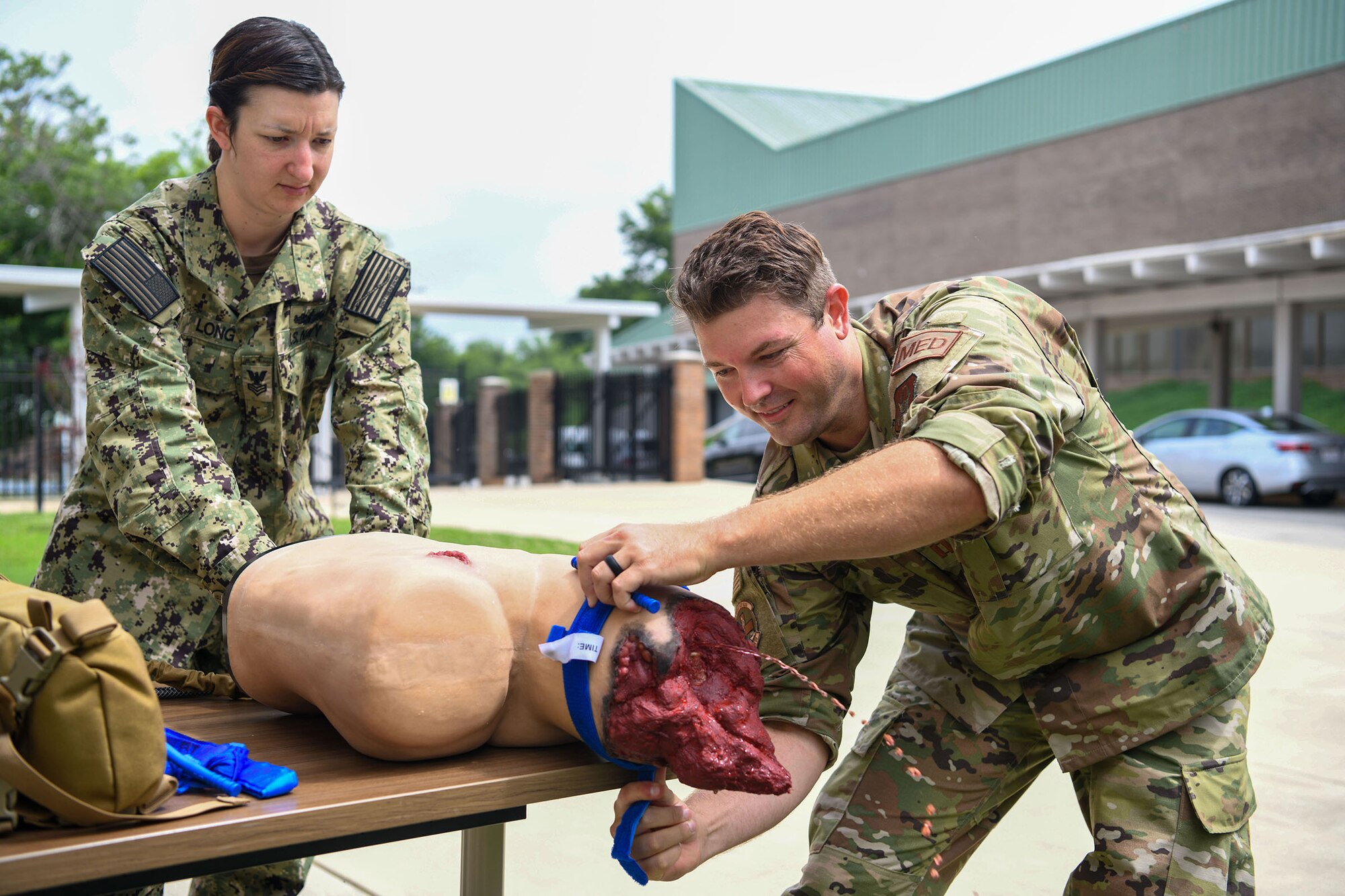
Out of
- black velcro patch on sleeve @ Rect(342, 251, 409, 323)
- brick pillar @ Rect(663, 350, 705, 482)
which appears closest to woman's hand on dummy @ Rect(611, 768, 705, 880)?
black velcro patch on sleeve @ Rect(342, 251, 409, 323)

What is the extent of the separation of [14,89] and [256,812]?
3108 cm

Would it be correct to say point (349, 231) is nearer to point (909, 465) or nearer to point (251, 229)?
point (251, 229)

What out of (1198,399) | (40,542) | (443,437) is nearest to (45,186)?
(443,437)

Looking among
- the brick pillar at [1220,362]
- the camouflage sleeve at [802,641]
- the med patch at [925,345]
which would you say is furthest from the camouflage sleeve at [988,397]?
the brick pillar at [1220,362]

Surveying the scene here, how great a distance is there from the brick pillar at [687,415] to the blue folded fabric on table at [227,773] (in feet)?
50.6

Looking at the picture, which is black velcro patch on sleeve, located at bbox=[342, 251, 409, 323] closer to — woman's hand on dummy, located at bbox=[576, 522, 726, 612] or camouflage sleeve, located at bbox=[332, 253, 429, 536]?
camouflage sleeve, located at bbox=[332, 253, 429, 536]

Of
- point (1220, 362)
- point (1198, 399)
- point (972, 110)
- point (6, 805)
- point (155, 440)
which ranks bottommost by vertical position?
point (6, 805)

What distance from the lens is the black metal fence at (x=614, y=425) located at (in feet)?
57.1

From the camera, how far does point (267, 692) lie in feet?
6.00

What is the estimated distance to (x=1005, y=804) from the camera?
91.0 inches

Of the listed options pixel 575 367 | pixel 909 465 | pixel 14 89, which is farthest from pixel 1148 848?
pixel 575 367

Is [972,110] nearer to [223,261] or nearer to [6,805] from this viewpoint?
[223,261]

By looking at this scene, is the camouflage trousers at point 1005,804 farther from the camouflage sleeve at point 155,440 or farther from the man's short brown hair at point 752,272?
→ the camouflage sleeve at point 155,440

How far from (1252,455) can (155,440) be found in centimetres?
1345
